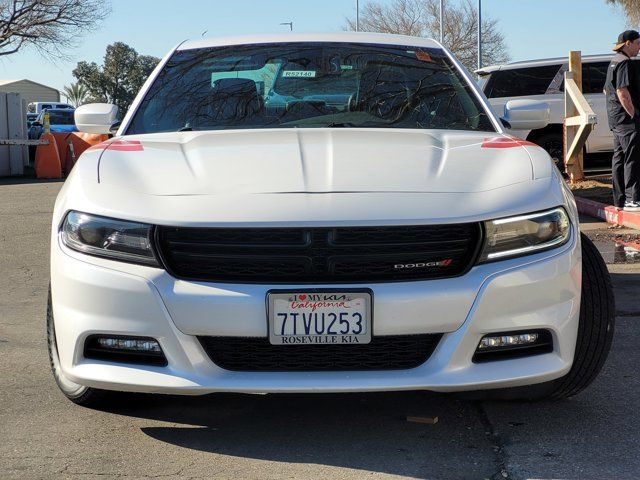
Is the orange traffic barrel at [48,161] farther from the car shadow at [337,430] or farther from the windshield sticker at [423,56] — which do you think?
the car shadow at [337,430]

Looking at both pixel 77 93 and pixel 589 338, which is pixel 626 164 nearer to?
pixel 589 338

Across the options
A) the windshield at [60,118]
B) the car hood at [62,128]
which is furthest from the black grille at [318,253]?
the windshield at [60,118]

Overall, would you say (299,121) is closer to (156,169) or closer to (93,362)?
(156,169)

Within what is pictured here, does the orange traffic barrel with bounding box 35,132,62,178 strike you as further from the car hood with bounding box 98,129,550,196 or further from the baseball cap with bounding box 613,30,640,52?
the car hood with bounding box 98,129,550,196

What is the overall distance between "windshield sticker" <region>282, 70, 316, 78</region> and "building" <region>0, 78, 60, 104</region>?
277ft

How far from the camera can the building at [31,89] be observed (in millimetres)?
86562

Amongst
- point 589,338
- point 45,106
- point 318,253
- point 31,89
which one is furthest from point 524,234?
point 31,89

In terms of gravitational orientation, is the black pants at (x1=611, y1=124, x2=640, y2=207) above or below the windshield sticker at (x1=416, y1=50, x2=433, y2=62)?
below

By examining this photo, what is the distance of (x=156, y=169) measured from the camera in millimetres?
3535

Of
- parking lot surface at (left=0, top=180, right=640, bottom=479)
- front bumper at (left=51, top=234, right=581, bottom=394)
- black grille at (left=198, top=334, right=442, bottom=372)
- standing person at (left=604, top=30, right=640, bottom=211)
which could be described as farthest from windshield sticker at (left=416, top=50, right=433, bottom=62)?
standing person at (left=604, top=30, right=640, bottom=211)

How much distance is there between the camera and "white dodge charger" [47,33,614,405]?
3.16m

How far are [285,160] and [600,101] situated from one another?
11.7 meters

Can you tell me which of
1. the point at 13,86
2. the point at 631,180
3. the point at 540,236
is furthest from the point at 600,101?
the point at 13,86

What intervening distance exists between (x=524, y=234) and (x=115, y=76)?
9195cm
